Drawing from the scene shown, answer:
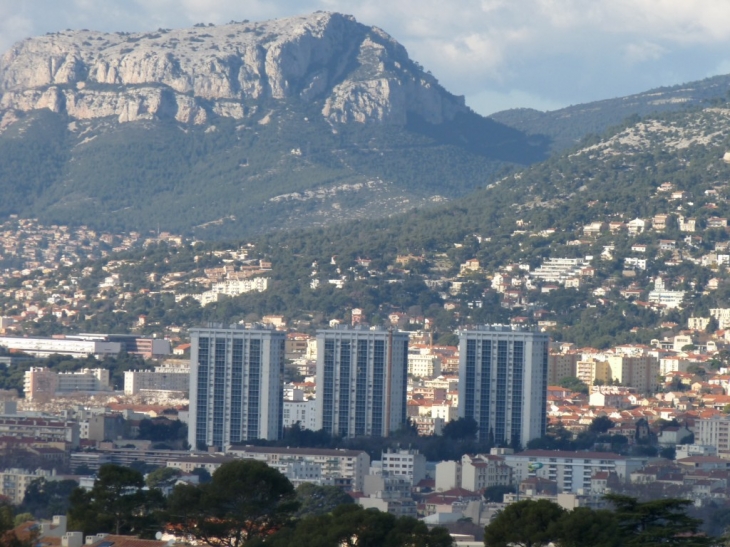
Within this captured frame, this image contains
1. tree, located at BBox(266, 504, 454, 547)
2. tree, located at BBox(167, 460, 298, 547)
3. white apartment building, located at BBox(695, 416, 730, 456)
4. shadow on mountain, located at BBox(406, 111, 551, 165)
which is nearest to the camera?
tree, located at BBox(266, 504, 454, 547)

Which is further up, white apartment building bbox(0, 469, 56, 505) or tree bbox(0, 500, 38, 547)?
tree bbox(0, 500, 38, 547)

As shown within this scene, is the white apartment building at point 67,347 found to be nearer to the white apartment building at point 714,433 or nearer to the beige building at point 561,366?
the beige building at point 561,366

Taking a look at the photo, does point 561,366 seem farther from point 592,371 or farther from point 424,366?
point 424,366

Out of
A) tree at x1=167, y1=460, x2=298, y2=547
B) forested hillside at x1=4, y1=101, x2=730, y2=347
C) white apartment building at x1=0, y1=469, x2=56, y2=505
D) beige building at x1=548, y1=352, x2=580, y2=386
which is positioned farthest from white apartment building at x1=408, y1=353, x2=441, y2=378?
tree at x1=167, y1=460, x2=298, y2=547

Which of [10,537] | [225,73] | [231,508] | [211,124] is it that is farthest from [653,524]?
[211,124]

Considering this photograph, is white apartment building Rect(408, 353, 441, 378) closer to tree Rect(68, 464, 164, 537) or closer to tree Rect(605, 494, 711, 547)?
tree Rect(68, 464, 164, 537)

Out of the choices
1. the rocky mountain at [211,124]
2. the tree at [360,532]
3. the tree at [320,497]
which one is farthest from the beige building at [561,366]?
the tree at [360,532]
